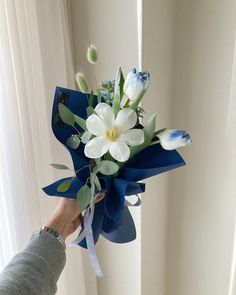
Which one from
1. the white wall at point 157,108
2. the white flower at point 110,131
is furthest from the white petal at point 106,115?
the white wall at point 157,108

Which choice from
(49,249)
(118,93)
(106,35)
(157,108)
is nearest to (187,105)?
(157,108)

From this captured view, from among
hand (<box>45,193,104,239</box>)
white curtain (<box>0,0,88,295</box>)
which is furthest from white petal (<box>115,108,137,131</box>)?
white curtain (<box>0,0,88,295</box>)

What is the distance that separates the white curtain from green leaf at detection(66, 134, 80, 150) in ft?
0.84

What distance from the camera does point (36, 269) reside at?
30.2 inches

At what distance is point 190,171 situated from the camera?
1185mm

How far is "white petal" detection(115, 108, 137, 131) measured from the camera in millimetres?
685

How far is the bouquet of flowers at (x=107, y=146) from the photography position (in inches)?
27.2

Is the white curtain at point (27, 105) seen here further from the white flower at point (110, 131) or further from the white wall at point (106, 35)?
the white flower at point (110, 131)

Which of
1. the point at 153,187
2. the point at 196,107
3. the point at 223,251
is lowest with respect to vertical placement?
the point at 223,251

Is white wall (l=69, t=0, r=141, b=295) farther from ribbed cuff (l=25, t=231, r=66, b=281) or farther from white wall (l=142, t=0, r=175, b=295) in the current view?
ribbed cuff (l=25, t=231, r=66, b=281)

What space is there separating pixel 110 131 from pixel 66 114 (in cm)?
13

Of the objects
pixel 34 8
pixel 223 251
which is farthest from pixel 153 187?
pixel 34 8

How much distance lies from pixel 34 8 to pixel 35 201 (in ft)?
1.80

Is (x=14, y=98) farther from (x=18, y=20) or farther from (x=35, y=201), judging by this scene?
(x=35, y=201)
